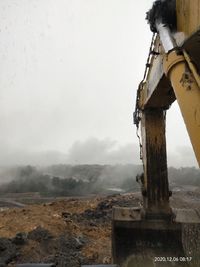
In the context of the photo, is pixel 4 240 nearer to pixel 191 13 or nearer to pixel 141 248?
pixel 141 248

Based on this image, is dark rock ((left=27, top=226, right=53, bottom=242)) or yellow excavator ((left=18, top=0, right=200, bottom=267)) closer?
yellow excavator ((left=18, top=0, right=200, bottom=267))

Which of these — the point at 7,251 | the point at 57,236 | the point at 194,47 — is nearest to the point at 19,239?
the point at 7,251

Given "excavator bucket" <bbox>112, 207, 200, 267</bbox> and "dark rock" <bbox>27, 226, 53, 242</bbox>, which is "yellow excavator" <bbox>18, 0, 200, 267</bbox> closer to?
"excavator bucket" <bbox>112, 207, 200, 267</bbox>

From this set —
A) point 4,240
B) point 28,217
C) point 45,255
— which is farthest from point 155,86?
point 28,217

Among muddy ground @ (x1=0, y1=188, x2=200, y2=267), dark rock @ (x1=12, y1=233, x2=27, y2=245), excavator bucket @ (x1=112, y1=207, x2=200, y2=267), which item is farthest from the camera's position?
dark rock @ (x1=12, y1=233, x2=27, y2=245)

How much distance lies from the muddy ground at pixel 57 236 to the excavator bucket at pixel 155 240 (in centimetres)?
182

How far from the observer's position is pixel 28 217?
37.3 feet

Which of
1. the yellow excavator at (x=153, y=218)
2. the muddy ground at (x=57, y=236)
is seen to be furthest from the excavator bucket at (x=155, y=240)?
the muddy ground at (x=57, y=236)

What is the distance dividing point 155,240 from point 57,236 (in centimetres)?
398

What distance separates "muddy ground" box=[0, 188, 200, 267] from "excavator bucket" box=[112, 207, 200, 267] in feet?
5.97

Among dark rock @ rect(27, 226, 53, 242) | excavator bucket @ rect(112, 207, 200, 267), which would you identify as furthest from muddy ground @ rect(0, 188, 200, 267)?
excavator bucket @ rect(112, 207, 200, 267)

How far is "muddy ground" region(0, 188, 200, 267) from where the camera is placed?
8031mm

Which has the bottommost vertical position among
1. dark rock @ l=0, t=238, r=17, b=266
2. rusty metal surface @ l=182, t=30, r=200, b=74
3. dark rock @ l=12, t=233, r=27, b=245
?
dark rock @ l=0, t=238, r=17, b=266

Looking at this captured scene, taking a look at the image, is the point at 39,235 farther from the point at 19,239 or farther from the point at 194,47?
the point at 194,47
